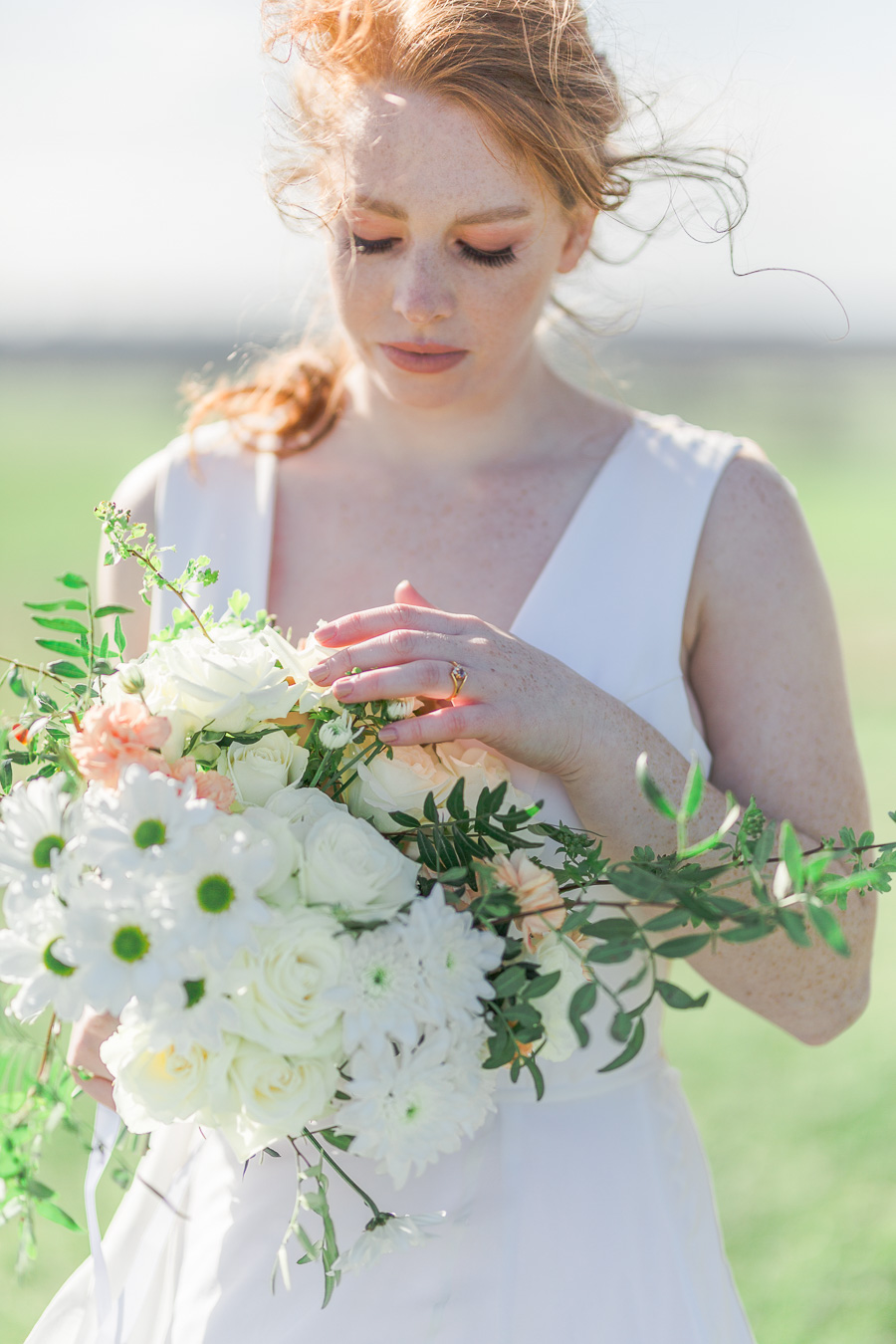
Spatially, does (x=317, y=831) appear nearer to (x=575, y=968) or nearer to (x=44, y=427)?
(x=575, y=968)

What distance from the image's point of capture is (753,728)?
183 cm

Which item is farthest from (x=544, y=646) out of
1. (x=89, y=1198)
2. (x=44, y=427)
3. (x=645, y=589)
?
(x=44, y=427)

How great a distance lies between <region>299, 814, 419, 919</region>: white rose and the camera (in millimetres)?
1167

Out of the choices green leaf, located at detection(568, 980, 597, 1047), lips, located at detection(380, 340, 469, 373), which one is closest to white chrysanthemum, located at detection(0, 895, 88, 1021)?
green leaf, located at detection(568, 980, 597, 1047)

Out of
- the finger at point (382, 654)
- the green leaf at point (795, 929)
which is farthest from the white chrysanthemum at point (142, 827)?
the green leaf at point (795, 929)

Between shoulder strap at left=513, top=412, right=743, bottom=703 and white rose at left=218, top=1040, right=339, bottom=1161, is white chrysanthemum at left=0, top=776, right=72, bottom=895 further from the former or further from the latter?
shoulder strap at left=513, top=412, right=743, bottom=703

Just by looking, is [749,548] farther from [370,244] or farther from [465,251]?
[370,244]

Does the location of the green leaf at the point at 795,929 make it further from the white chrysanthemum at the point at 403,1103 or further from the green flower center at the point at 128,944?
the green flower center at the point at 128,944

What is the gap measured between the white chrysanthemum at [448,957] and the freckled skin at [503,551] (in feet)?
0.86

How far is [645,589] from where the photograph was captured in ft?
6.18

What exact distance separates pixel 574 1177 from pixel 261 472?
1.32m

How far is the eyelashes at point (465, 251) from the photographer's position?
1715 mm

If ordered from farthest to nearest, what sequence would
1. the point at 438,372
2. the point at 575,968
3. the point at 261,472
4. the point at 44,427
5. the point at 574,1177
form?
the point at 44,427 → the point at 261,472 → the point at 438,372 → the point at 574,1177 → the point at 575,968

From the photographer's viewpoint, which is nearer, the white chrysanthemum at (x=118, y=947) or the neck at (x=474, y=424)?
the white chrysanthemum at (x=118, y=947)
